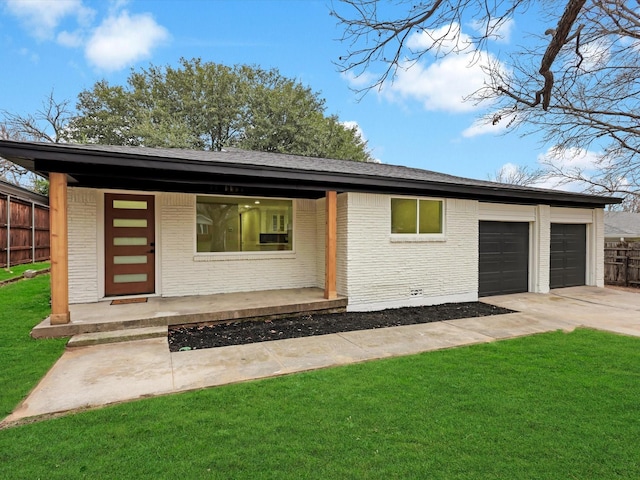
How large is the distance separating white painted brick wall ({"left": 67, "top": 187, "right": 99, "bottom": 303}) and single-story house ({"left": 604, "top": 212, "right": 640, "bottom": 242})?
22.7 m

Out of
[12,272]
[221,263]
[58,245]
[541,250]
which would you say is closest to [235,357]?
[58,245]

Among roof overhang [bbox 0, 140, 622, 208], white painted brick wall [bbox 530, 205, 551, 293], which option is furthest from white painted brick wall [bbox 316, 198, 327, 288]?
white painted brick wall [bbox 530, 205, 551, 293]

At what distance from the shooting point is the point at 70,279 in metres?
6.31

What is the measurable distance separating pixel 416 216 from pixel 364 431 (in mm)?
5653

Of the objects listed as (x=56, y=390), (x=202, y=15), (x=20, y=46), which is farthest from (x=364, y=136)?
(x=56, y=390)

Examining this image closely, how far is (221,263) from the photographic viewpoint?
7426 mm

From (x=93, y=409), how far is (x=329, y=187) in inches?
191

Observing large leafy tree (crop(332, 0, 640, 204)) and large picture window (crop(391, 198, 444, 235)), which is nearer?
large leafy tree (crop(332, 0, 640, 204))

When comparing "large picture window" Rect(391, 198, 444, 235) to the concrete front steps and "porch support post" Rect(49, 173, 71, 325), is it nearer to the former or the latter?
the concrete front steps

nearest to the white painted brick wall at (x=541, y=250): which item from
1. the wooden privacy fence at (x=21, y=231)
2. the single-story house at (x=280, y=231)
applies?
the single-story house at (x=280, y=231)

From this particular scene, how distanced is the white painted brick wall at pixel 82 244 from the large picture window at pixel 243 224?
1865 millimetres

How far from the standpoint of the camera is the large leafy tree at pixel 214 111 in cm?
2008

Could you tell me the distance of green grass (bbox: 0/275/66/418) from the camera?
3.29m

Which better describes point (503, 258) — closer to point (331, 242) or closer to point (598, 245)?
point (598, 245)
